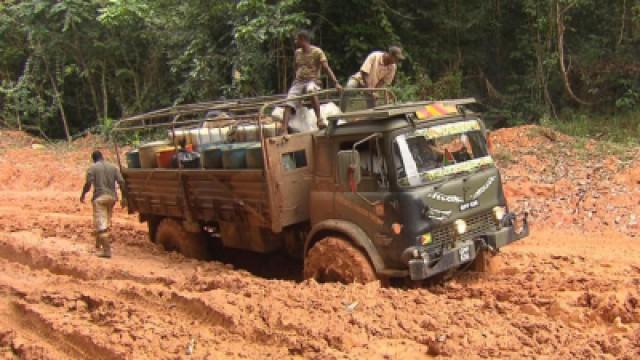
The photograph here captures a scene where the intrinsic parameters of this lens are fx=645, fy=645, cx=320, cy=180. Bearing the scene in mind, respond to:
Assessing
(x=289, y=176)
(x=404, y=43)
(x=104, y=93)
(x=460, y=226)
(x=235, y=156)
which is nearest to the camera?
(x=460, y=226)

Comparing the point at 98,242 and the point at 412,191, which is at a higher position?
the point at 412,191

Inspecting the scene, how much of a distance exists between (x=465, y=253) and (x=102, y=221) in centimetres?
583

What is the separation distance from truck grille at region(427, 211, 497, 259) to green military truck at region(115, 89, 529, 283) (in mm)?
11

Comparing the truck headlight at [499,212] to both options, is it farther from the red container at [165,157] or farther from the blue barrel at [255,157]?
the red container at [165,157]

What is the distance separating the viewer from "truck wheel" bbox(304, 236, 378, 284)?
664cm

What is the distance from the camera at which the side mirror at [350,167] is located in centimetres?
648

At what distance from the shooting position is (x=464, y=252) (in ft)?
21.5

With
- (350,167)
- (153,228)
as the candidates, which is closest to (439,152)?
(350,167)

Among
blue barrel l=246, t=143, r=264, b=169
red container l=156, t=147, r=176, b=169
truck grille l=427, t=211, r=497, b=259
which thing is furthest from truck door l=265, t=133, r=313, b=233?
red container l=156, t=147, r=176, b=169

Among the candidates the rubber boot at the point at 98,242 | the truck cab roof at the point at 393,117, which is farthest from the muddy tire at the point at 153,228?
the truck cab roof at the point at 393,117

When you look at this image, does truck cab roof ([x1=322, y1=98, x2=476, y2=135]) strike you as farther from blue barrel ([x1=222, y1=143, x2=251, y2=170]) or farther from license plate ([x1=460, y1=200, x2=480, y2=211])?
blue barrel ([x1=222, y1=143, x2=251, y2=170])

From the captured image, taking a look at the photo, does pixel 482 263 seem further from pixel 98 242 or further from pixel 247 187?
pixel 98 242

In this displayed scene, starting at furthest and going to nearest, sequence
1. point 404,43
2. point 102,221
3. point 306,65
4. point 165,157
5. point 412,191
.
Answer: point 404,43, point 102,221, point 165,157, point 306,65, point 412,191

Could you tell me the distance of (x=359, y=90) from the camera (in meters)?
8.45
